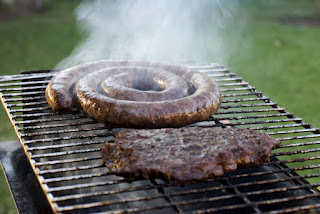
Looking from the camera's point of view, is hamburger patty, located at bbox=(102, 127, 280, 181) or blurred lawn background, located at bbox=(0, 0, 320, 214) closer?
hamburger patty, located at bbox=(102, 127, 280, 181)

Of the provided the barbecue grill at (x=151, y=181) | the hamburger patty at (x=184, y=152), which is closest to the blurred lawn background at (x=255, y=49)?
the barbecue grill at (x=151, y=181)

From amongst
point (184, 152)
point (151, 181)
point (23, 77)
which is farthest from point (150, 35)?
point (151, 181)

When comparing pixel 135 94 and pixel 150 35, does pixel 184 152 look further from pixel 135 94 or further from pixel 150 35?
pixel 150 35

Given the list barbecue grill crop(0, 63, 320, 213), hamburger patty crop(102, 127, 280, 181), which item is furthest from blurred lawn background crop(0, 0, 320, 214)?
hamburger patty crop(102, 127, 280, 181)

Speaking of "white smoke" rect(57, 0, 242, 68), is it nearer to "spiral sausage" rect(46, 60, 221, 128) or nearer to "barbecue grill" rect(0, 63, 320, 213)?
"spiral sausage" rect(46, 60, 221, 128)

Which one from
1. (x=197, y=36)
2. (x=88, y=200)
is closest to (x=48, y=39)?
(x=197, y=36)
